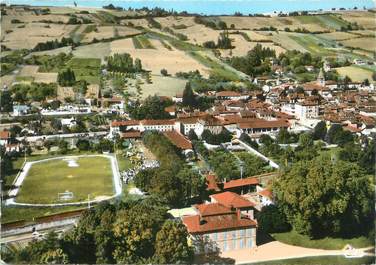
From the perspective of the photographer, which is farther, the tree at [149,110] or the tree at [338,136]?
the tree at [149,110]

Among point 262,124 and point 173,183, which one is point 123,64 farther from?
point 173,183

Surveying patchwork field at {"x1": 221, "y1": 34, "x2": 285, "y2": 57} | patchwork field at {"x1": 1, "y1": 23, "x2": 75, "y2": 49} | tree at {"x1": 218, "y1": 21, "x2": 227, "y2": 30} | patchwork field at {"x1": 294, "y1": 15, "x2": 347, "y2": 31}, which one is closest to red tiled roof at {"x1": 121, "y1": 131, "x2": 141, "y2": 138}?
patchwork field at {"x1": 1, "y1": 23, "x2": 75, "y2": 49}

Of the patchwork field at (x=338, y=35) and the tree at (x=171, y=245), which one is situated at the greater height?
the patchwork field at (x=338, y=35)

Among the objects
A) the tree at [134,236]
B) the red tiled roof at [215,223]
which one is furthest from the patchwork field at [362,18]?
the tree at [134,236]

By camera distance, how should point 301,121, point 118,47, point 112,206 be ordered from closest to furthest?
1. point 112,206
2. point 301,121
3. point 118,47

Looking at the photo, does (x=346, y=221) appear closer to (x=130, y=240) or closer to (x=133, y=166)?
(x=130, y=240)

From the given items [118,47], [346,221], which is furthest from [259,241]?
[118,47]

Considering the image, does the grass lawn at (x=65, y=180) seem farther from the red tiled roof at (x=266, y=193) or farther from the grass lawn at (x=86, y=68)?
the grass lawn at (x=86, y=68)
